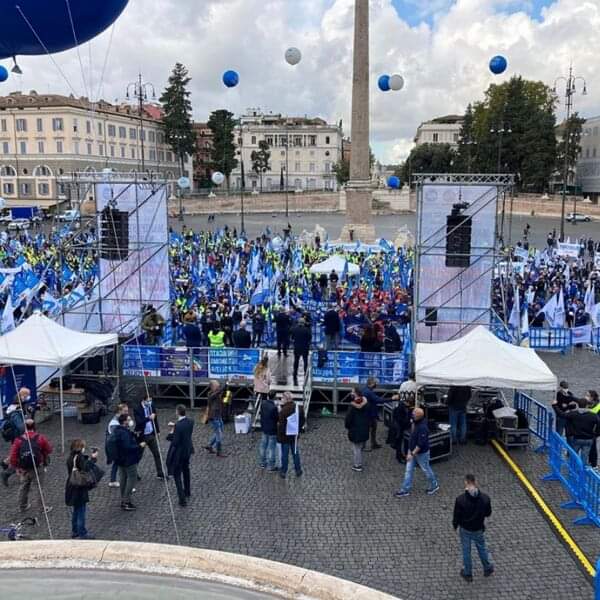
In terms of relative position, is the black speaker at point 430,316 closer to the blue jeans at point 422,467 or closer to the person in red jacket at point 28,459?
the blue jeans at point 422,467

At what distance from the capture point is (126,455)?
8.44 metres

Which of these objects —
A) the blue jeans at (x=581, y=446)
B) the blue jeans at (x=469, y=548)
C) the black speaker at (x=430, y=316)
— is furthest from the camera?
the black speaker at (x=430, y=316)

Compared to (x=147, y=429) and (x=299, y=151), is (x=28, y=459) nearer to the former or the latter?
(x=147, y=429)

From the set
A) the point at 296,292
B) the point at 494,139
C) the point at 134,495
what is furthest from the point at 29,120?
the point at 134,495

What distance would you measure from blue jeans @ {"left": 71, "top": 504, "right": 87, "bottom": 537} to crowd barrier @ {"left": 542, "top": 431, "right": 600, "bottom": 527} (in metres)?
6.11

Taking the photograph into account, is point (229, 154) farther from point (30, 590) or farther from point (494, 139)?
point (30, 590)

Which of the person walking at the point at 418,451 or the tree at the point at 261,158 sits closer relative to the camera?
the person walking at the point at 418,451

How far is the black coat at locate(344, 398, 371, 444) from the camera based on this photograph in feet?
31.7

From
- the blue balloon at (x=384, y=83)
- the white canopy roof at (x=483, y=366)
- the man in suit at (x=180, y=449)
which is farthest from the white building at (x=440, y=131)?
the man in suit at (x=180, y=449)

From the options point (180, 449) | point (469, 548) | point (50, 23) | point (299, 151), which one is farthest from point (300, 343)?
point (299, 151)

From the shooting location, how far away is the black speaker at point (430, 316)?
47.2 feet

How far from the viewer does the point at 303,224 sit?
6581 cm

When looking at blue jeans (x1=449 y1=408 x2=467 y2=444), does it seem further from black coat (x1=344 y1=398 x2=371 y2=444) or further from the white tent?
the white tent

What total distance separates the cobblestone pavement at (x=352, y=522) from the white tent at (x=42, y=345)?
1741 mm
